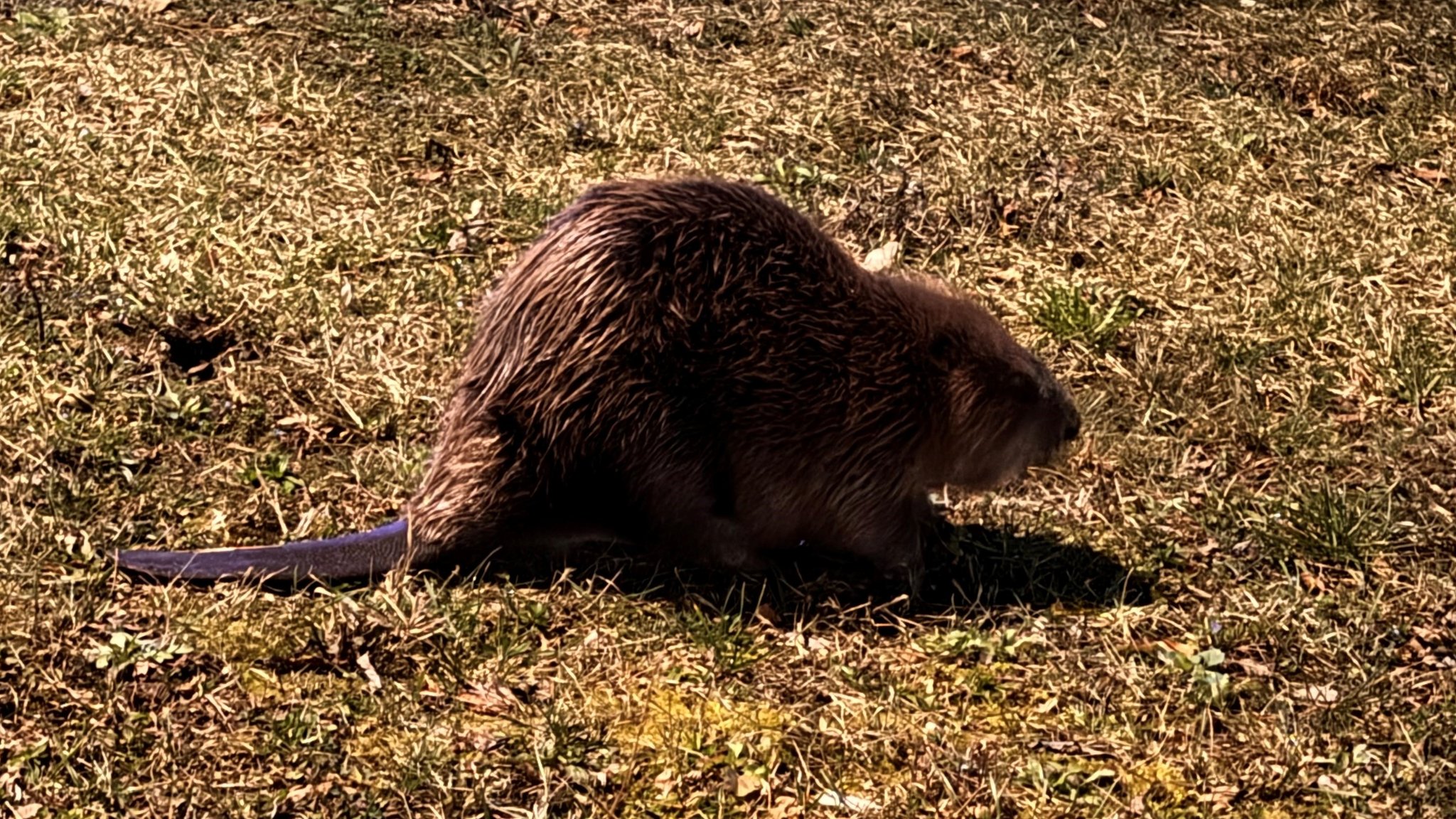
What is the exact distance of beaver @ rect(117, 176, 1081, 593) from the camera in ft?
12.3

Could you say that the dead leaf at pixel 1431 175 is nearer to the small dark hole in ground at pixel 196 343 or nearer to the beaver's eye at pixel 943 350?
the beaver's eye at pixel 943 350

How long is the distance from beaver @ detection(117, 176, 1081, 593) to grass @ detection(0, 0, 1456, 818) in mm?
121

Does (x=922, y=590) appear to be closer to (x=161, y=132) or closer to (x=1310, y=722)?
(x=1310, y=722)

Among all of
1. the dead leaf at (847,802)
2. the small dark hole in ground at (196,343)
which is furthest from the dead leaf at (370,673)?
the small dark hole in ground at (196,343)

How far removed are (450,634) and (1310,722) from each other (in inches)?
68.7

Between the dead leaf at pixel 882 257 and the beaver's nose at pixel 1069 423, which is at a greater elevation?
the dead leaf at pixel 882 257

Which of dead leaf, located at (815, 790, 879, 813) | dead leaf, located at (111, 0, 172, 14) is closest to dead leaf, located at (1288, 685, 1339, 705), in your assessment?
dead leaf, located at (815, 790, 879, 813)

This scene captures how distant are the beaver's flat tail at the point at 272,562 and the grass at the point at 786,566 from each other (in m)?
0.05

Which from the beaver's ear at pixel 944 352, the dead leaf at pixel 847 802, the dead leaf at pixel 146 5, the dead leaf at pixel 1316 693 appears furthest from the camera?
the dead leaf at pixel 146 5

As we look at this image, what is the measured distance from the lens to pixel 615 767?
11.2ft

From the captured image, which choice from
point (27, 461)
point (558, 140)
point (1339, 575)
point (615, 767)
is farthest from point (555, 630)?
point (558, 140)

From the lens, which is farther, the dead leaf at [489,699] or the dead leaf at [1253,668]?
the dead leaf at [1253,668]

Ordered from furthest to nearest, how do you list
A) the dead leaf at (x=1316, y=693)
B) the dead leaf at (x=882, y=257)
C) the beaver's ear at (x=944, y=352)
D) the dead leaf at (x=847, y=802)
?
the dead leaf at (x=882, y=257) < the beaver's ear at (x=944, y=352) < the dead leaf at (x=1316, y=693) < the dead leaf at (x=847, y=802)

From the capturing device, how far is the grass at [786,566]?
3.46 meters
